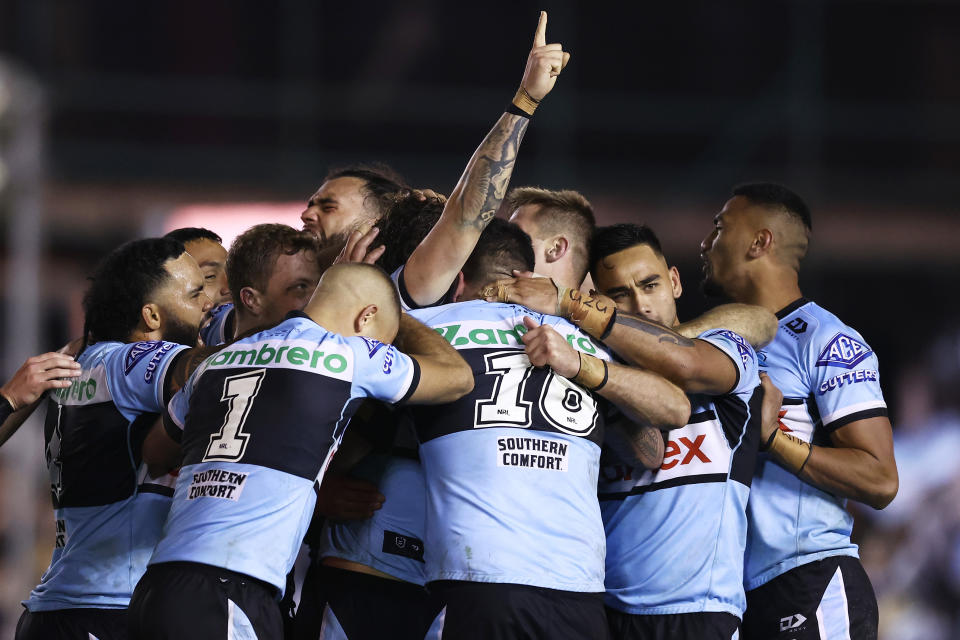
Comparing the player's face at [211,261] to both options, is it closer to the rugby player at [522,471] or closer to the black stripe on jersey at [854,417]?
the rugby player at [522,471]

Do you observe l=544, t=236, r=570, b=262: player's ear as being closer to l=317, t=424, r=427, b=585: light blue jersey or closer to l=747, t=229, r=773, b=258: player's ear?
l=747, t=229, r=773, b=258: player's ear

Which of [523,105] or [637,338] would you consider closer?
[637,338]

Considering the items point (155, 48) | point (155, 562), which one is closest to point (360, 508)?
point (155, 562)

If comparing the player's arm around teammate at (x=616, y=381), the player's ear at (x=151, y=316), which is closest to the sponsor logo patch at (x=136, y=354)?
the player's ear at (x=151, y=316)

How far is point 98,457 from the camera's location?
486 cm

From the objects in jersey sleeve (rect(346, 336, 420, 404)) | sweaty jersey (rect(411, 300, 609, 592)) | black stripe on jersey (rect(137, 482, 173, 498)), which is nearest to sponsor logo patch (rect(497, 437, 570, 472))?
sweaty jersey (rect(411, 300, 609, 592))

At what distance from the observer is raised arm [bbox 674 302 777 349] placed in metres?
4.98

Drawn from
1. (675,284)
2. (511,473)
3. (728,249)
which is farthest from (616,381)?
(728,249)

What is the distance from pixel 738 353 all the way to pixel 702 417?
0.99 ft

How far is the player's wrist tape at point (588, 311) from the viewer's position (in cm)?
452

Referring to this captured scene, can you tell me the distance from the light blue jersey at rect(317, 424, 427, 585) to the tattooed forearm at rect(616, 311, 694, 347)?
97 centimetres

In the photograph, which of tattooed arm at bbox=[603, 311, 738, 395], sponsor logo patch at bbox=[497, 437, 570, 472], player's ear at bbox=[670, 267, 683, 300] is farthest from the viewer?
player's ear at bbox=[670, 267, 683, 300]

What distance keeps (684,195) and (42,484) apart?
32.6ft

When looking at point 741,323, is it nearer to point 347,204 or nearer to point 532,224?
point 532,224
